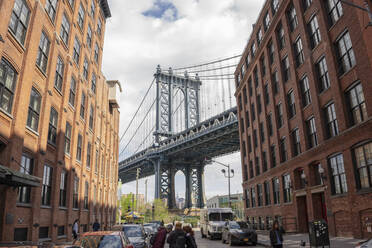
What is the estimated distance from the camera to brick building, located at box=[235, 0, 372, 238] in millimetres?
18703

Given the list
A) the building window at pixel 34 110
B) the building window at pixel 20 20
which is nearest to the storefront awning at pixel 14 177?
the building window at pixel 34 110

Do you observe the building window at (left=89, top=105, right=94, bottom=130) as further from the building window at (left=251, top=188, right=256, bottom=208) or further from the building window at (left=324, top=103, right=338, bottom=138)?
the building window at (left=251, top=188, right=256, bottom=208)

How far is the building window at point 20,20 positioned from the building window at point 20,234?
8.83 meters

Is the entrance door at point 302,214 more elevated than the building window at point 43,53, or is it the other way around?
the building window at point 43,53

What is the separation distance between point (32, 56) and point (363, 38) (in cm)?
1774

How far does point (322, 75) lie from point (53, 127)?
19.1 metres

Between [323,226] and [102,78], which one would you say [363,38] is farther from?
[102,78]

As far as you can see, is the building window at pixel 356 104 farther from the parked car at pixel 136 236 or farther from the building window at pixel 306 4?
the parked car at pixel 136 236

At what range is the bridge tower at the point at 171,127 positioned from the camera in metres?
86.4

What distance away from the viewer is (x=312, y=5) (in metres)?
24.8

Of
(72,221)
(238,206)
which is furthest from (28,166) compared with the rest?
(238,206)

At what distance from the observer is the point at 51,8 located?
19703 mm

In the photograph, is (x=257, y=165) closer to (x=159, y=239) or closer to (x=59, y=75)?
(x=59, y=75)

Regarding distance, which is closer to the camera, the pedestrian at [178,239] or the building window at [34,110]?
the pedestrian at [178,239]
